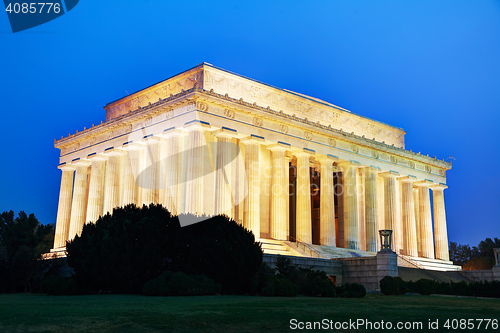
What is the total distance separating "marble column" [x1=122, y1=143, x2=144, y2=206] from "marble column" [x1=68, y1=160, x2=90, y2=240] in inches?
324

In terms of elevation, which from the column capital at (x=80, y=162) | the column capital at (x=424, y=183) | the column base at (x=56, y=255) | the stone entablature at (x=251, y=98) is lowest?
the column base at (x=56, y=255)

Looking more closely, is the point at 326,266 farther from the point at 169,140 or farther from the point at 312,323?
the point at 312,323

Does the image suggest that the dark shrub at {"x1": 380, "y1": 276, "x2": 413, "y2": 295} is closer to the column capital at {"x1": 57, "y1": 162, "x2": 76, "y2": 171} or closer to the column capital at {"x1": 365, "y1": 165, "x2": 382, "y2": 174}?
the column capital at {"x1": 365, "y1": 165, "x2": 382, "y2": 174}

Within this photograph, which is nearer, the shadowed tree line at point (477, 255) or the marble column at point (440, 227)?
the marble column at point (440, 227)

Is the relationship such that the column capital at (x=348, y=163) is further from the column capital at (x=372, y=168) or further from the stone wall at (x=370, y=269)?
the stone wall at (x=370, y=269)

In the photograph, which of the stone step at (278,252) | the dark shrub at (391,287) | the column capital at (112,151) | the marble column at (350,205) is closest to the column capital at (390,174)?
the marble column at (350,205)

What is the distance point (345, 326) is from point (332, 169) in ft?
146

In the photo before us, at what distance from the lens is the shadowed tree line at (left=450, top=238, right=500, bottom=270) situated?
79.1 m

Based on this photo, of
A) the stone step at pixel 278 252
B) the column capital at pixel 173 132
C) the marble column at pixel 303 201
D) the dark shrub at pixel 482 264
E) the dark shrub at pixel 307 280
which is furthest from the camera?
the dark shrub at pixel 482 264

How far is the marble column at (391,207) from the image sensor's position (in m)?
62.3

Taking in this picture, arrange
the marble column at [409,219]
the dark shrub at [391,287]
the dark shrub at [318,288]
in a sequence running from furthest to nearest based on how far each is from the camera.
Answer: the marble column at [409,219] < the dark shrub at [391,287] < the dark shrub at [318,288]

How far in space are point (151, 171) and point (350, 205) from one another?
2402cm

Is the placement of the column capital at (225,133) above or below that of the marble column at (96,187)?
above

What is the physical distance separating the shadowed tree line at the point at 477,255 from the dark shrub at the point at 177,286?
207 feet
